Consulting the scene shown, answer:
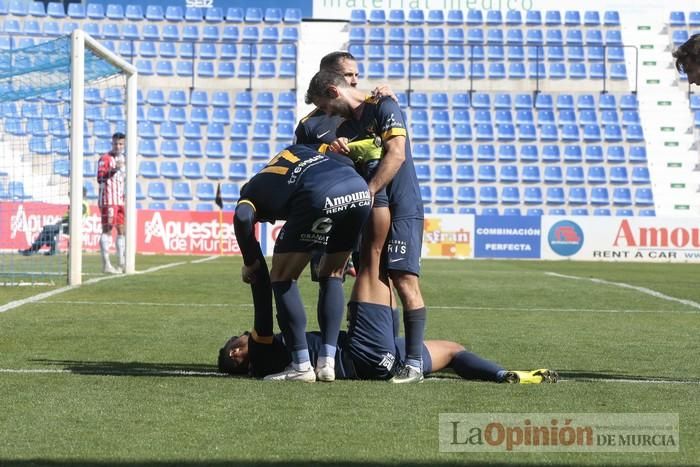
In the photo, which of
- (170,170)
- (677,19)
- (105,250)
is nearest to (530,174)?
(677,19)

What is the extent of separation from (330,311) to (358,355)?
277 millimetres

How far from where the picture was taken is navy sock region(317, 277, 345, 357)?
19.6ft

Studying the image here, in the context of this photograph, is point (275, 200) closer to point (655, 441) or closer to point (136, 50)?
point (655, 441)

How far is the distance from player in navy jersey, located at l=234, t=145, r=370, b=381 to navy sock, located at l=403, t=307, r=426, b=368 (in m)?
0.39

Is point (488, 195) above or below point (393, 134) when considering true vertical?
above

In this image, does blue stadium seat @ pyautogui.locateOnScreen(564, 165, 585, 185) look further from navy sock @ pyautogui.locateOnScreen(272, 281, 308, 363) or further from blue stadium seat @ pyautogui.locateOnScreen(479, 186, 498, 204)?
navy sock @ pyautogui.locateOnScreen(272, 281, 308, 363)

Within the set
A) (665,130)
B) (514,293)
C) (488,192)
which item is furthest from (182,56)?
(514,293)

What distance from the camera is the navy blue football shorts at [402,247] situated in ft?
20.3

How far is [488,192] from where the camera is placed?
3222 cm

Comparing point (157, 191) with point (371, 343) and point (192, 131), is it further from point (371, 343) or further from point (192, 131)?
point (371, 343)

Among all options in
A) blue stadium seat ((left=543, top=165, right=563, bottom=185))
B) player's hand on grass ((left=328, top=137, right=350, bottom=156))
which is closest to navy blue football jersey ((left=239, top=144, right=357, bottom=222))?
player's hand on grass ((left=328, top=137, right=350, bottom=156))

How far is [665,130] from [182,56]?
576 inches

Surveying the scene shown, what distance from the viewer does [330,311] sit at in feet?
19.7

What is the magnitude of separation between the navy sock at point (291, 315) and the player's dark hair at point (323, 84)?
1.03 metres
